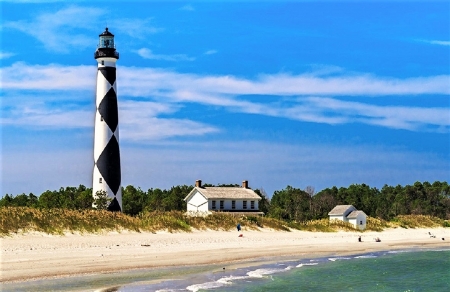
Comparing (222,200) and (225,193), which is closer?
(222,200)

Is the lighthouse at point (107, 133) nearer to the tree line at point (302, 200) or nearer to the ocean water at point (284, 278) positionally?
the tree line at point (302, 200)

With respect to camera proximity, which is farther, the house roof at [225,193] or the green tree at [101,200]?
the house roof at [225,193]

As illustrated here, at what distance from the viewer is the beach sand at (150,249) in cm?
1923

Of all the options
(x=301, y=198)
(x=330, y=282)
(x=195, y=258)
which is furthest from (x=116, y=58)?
(x=301, y=198)

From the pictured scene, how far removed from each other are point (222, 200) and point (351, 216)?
11.0 m

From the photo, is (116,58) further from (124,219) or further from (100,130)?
(124,219)

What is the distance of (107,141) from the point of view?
3528 centimetres

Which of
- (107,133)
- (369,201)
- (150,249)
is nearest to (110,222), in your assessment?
(150,249)

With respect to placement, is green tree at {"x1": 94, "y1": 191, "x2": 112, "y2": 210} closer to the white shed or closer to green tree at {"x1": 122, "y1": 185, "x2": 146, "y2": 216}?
green tree at {"x1": 122, "y1": 185, "x2": 146, "y2": 216}

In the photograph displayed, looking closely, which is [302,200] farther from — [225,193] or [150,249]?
[150,249]

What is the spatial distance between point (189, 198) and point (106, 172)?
1732cm

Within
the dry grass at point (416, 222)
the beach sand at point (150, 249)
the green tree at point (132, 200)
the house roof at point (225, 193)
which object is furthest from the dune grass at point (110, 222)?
the dry grass at point (416, 222)

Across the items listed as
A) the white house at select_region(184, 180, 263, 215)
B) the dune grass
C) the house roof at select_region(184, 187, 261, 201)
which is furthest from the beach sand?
the house roof at select_region(184, 187, 261, 201)

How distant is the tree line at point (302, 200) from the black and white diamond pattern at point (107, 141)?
1474 mm
